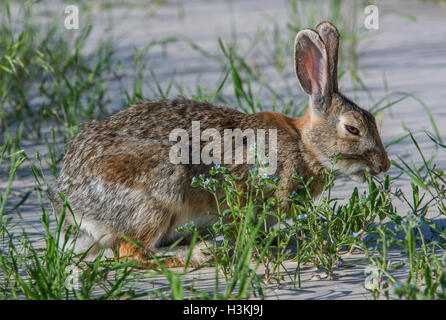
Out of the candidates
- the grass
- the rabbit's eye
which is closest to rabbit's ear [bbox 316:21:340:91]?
the rabbit's eye

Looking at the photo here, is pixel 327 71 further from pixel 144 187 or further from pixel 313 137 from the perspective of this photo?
pixel 144 187

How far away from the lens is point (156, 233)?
404 centimetres

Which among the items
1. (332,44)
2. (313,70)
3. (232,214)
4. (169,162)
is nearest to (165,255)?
(169,162)

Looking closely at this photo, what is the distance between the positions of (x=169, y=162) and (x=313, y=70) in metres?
1.00

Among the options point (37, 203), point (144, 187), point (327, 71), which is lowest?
point (37, 203)

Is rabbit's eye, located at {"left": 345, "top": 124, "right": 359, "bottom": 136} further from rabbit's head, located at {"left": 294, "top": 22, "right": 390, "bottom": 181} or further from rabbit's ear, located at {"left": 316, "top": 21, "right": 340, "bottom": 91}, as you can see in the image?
rabbit's ear, located at {"left": 316, "top": 21, "right": 340, "bottom": 91}

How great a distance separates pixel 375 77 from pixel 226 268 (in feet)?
13.4

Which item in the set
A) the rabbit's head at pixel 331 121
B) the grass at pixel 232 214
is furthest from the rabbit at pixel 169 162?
the grass at pixel 232 214

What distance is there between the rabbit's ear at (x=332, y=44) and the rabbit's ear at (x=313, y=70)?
0.05 m

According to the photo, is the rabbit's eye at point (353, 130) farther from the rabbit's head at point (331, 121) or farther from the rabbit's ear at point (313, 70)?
the rabbit's ear at point (313, 70)

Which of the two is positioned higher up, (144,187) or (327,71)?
(327,71)

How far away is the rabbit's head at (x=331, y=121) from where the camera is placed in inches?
167
